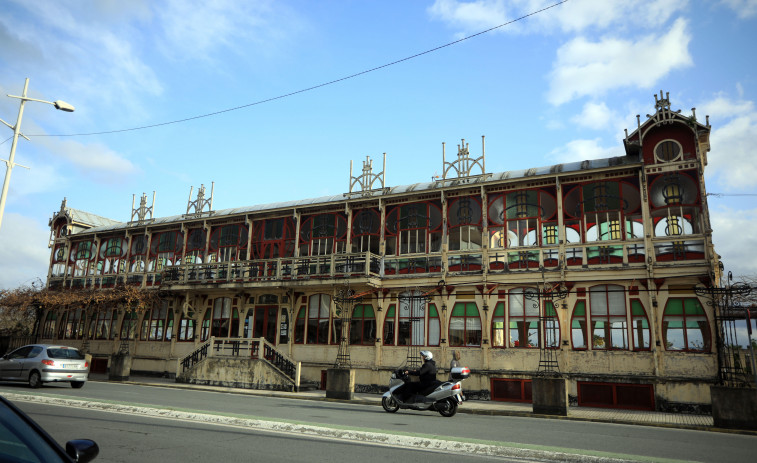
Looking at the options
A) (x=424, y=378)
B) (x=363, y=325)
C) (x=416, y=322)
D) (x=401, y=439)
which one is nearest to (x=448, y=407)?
(x=424, y=378)

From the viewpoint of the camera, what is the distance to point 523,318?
72.0 feet

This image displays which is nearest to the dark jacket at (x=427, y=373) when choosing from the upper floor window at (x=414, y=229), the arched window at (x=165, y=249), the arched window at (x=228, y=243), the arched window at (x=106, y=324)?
the upper floor window at (x=414, y=229)

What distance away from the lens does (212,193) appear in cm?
3222

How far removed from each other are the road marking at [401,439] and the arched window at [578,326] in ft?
43.4

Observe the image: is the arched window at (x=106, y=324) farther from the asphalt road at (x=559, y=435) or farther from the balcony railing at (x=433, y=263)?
the asphalt road at (x=559, y=435)

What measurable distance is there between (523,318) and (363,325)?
24.9 feet

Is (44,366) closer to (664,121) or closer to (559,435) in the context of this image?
(559,435)

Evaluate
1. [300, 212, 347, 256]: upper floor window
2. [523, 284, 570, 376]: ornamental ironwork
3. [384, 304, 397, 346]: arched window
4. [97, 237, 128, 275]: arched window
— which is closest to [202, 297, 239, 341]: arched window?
[300, 212, 347, 256]: upper floor window

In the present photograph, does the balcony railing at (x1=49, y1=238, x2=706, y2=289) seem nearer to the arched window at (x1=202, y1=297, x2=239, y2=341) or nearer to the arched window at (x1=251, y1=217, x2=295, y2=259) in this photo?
the arched window at (x1=251, y1=217, x2=295, y2=259)

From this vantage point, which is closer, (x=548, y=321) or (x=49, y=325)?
(x=548, y=321)

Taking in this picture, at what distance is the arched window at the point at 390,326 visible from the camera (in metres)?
24.4

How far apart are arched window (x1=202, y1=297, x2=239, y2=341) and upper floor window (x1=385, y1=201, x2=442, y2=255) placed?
32.6 feet

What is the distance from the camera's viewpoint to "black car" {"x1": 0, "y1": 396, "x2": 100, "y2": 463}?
3092mm

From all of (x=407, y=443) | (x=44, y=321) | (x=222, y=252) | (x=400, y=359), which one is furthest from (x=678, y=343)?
(x=44, y=321)
